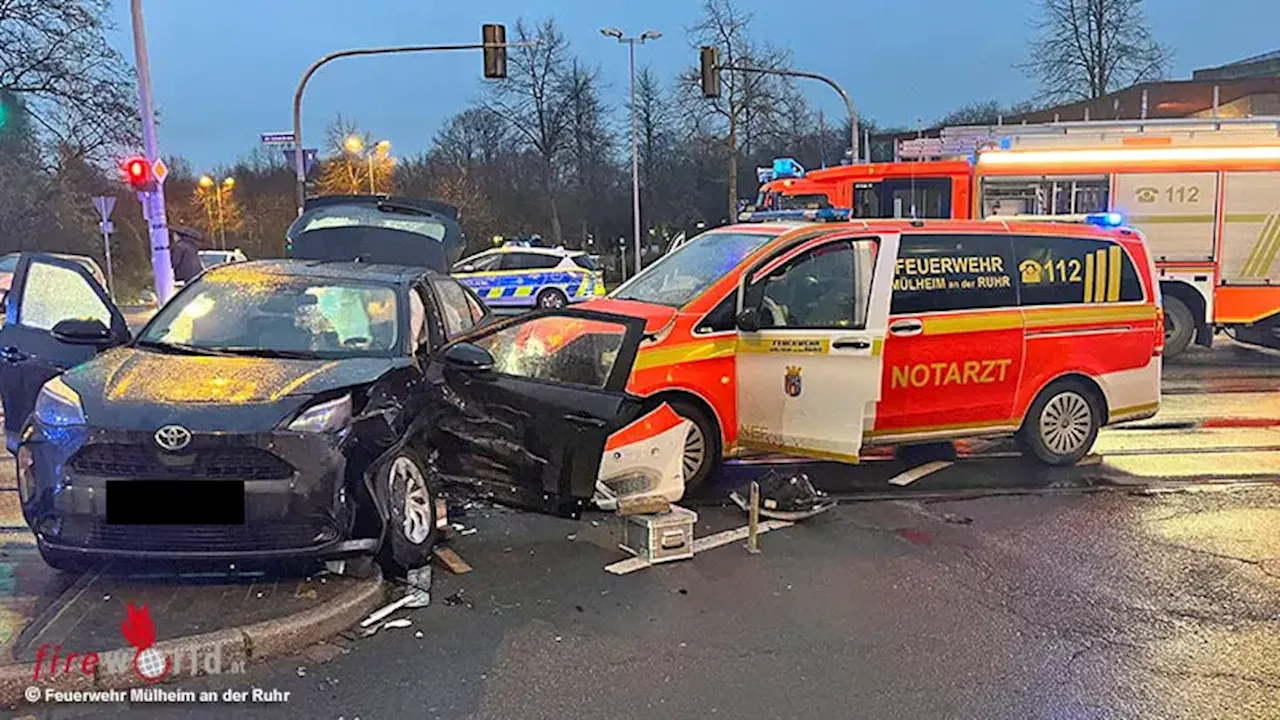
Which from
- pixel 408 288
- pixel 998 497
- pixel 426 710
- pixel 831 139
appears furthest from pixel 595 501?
pixel 831 139

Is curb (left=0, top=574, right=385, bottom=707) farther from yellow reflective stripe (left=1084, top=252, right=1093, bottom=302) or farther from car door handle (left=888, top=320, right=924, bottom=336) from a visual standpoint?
yellow reflective stripe (left=1084, top=252, right=1093, bottom=302)

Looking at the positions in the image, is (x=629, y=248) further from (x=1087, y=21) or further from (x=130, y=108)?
(x=130, y=108)

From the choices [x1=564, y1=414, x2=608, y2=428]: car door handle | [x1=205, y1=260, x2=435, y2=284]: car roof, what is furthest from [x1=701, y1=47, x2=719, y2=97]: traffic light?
[x1=564, y1=414, x2=608, y2=428]: car door handle

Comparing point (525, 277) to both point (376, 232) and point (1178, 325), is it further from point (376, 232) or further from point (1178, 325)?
point (1178, 325)

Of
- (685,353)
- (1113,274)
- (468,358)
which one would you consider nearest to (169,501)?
(468,358)

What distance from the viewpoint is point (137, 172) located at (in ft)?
46.7

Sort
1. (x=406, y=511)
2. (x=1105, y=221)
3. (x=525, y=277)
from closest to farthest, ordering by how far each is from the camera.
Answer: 1. (x=406, y=511)
2. (x=1105, y=221)
3. (x=525, y=277)

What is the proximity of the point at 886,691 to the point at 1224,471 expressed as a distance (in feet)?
16.6

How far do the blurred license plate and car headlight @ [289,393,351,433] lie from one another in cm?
38

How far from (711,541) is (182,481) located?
9.59 feet

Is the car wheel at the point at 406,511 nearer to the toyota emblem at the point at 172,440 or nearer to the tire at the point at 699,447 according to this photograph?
the toyota emblem at the point at 172,440

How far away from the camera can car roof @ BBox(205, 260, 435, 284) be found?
6387 millimetres

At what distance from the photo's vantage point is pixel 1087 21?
4094 cm

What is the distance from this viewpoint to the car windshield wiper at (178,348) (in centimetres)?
552
